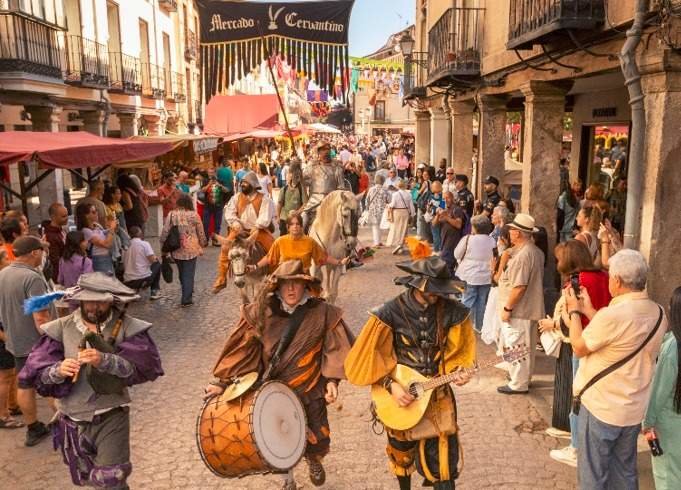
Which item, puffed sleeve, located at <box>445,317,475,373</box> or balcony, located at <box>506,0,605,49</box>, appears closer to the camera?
puffed sleeve, located at <box>445,317,475,373</box>

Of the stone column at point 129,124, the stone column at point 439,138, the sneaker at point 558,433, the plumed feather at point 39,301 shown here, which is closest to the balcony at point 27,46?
the stone column at point 129,124

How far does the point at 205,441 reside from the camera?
386cm

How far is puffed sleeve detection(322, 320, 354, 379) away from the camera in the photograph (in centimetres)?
414

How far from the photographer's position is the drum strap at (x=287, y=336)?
4129 mm

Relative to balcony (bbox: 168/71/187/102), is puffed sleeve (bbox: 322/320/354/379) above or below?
below

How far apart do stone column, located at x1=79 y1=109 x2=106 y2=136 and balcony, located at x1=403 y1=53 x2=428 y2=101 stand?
1035 cm

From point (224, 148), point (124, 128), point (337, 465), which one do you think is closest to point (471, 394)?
point (337, 465)

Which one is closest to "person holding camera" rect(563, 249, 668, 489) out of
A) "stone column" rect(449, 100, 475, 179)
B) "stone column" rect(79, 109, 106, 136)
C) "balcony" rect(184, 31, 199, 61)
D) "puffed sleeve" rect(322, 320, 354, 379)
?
"puffed sleeve" rect(322, 320, 354, 379)

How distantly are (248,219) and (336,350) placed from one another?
4.71 m

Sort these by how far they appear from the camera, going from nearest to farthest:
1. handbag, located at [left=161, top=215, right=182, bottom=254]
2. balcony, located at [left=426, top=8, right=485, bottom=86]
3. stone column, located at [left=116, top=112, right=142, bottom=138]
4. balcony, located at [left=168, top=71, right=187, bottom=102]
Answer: handbag, located at [left=161, top=215, right=182, bottom=254] < balcony, located at [left=426, top=8, right=485, bottom=86] < stone column, located at [left=116, top=112, right=142, bottom=138] < balcony, located at [left=168, top=71, right=187, bottom=102]

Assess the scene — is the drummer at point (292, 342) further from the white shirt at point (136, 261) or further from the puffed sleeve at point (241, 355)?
the white shirt at point (136, 261)

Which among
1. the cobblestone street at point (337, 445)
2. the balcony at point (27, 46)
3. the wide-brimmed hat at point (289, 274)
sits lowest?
the cobblestone street at point (337, 445)

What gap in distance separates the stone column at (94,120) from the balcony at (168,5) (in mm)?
9119

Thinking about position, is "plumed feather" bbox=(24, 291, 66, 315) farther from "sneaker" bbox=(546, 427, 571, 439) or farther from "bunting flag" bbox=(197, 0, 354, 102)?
"bunting flag" bbox=(197, 0, 354, 102)
